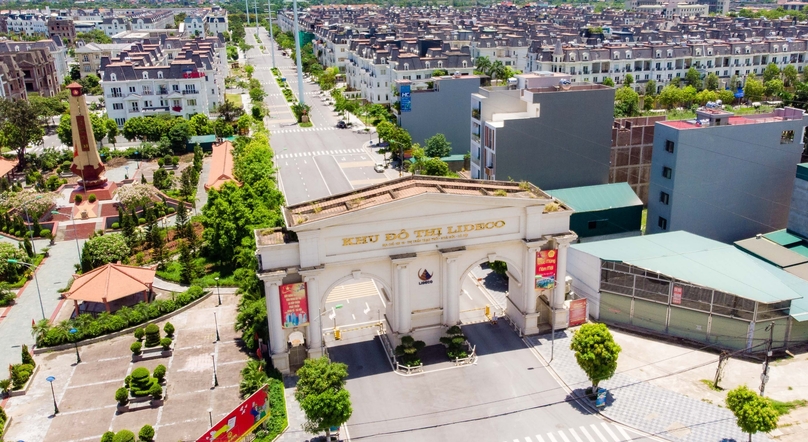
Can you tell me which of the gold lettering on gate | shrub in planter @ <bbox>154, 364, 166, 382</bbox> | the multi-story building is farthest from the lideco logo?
the multi-story building

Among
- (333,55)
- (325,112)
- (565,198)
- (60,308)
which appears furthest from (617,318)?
(333,55)

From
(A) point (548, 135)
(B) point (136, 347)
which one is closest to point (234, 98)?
(A) point (548, 135)

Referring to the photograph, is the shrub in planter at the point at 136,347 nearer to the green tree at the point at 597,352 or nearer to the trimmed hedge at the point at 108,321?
the trimmed hedge at the point at 108,321

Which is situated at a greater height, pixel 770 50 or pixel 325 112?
pixel 770 50

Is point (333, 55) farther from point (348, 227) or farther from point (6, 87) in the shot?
point (348, 227)

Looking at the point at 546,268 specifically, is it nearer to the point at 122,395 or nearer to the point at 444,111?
the point at 122,395

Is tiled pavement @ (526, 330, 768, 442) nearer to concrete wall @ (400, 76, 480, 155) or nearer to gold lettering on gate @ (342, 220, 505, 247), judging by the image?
gold lettering on gate @ (342, 220, 505, 247)

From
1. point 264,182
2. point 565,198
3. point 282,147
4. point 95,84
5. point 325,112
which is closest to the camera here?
point 565,198
